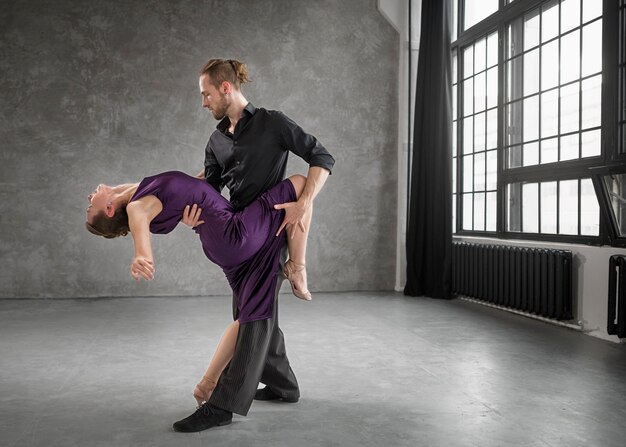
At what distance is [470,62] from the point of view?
21.4ft

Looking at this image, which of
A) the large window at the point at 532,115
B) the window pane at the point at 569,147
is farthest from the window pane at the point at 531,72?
the window pane at the point at 569,147

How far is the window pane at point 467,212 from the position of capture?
6.57m

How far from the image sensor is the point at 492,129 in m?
6.10

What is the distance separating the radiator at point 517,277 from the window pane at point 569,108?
1.01m

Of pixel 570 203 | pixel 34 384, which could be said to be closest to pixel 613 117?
pixel 570 203

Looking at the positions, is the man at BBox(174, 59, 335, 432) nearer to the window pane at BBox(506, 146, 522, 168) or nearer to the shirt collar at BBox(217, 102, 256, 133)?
the shirt collar at BBox(217, 102, 256, 133)

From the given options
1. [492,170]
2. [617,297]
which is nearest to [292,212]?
[617,297]

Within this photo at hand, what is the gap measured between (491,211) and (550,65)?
1.53 metres

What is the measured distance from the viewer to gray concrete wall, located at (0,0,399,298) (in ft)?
21.1

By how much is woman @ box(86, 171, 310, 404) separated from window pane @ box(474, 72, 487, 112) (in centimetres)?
432

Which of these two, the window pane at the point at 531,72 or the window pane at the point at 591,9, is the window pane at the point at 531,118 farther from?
the window pane at the point at 591,9

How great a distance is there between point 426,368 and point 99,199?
2.05 m

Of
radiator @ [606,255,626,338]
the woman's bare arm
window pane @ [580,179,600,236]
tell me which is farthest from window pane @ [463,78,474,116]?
the woman's bare arm

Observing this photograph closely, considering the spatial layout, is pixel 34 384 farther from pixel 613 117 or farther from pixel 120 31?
pixel 120 31
